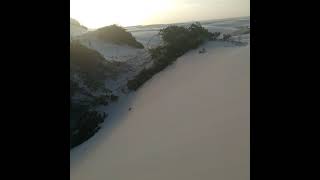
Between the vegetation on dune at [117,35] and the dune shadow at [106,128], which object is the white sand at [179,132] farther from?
the vegetation on dune at [117,35]

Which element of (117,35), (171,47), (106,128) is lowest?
(106,128)

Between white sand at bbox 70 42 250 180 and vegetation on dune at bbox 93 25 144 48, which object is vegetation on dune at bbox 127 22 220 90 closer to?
white sand at bbox 70 42 250 180

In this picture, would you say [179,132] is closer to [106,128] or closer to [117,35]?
[106,128]

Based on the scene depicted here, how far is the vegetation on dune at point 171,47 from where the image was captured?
6.88 m

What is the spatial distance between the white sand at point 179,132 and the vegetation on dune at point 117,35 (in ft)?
9.25

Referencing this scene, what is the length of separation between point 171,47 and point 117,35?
2371mm

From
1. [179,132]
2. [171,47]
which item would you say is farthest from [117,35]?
[179,132]

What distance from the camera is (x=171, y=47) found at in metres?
7.68

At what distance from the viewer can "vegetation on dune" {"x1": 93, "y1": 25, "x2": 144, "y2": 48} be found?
9.54 meters

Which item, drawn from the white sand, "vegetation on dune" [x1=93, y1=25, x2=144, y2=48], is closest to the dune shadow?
the white sand

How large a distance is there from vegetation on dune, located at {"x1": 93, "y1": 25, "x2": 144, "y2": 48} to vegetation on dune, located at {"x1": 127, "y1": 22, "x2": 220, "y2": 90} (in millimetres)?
1284

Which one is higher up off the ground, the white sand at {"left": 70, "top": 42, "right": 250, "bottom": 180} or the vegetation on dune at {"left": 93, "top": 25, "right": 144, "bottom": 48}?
the vegetation on dune at {"left": 93, "top": 25, "right": 144, "bottom": 48}
